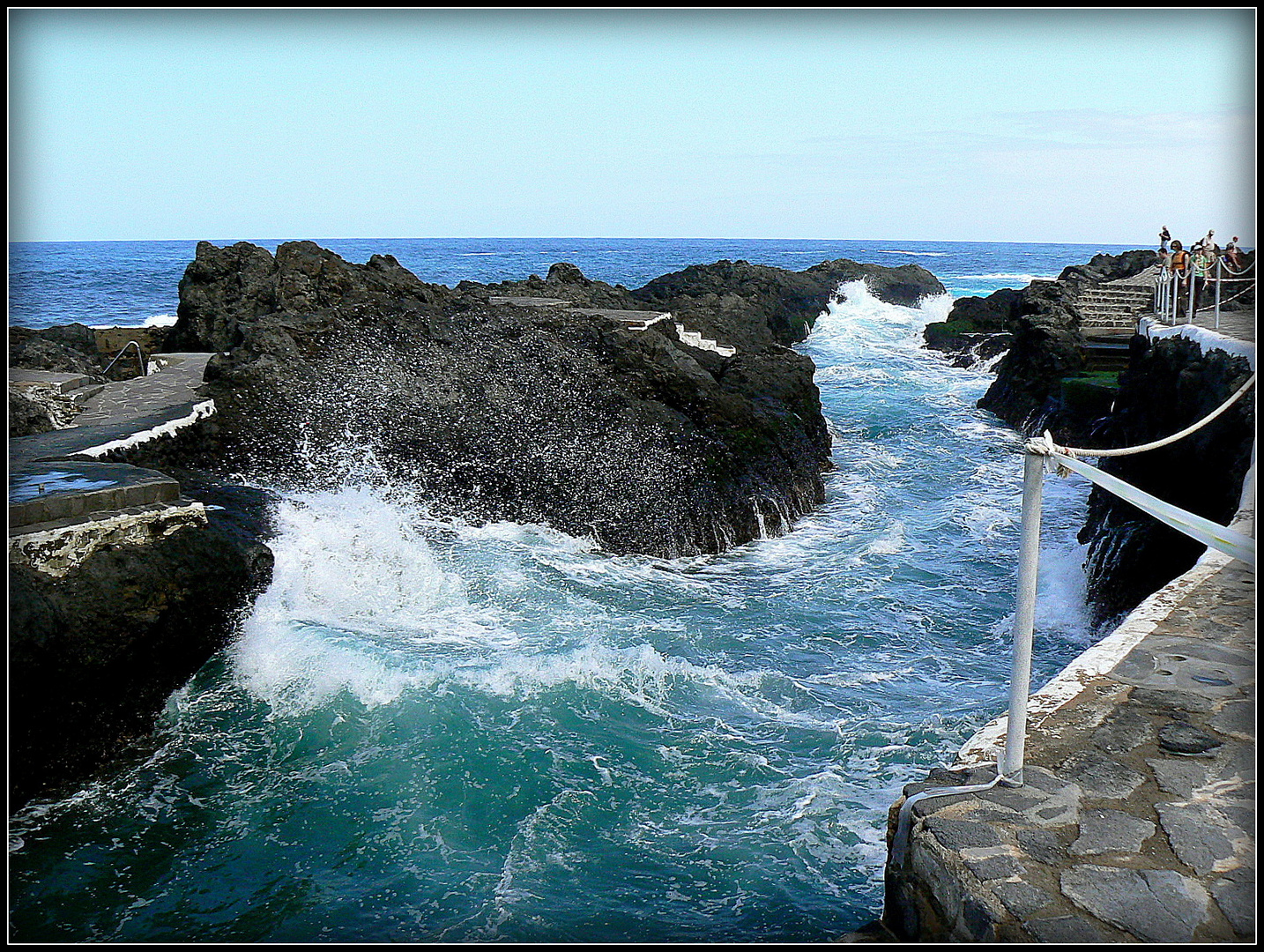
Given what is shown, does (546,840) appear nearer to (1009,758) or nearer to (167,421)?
(1009,758)

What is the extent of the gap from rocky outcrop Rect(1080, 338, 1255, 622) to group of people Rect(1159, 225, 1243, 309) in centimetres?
96

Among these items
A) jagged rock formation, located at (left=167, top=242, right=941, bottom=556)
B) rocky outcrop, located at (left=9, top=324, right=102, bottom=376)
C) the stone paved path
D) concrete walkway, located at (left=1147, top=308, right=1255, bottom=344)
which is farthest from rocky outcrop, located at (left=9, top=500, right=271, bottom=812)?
concrete walkway, located at (left=1147, top=308, right=1255, bottom=344)

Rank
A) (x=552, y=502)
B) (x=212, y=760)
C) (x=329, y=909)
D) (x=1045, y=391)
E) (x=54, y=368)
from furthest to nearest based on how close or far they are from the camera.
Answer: (x=1045, y=391), (x=54, y=368), (x=552, y=502), (x=212, y=760), (x=329, y=909)

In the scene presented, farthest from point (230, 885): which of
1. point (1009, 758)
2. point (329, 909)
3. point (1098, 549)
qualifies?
point (1098, 549)

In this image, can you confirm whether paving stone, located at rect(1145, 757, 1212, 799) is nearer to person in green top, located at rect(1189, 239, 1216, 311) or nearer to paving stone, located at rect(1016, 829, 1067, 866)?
paving stone, located at rect(1016, 829, 1067, 866)

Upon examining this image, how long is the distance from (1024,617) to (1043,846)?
738 mm

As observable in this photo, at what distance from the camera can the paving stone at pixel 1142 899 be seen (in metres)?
2.66

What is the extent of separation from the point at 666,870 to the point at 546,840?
73 centimetres

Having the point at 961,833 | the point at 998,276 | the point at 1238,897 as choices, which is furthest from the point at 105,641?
the point at 998,276

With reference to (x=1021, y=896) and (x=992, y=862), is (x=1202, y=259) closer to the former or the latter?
(x=992, y=862)

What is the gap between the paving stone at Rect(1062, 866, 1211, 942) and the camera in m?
2.66

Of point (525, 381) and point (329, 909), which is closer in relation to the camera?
point (329, 909)

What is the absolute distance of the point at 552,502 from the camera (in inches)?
401

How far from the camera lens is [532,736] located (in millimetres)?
6238
